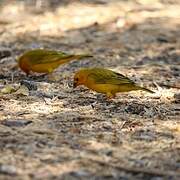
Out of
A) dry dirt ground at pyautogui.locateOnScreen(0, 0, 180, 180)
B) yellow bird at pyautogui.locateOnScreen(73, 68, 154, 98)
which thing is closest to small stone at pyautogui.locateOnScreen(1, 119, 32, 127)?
dry dirt ground at pyautogui.locateOnScreen(0, 0, 180, 180)

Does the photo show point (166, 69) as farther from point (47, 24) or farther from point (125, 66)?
point (47, 24)

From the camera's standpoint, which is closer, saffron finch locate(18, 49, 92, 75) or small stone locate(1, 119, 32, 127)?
small stone locate(1, 119, 32, 127)

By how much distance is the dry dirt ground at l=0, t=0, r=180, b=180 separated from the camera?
2.91 m

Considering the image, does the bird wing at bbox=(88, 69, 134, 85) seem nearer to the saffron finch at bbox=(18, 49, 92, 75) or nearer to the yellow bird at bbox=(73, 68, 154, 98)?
the yellow bird at bbox=(73, 68, 154, 98)

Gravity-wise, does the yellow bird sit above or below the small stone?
above

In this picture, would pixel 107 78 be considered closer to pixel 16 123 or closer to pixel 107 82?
pixel 107 82

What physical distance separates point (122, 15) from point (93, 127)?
4.39 m

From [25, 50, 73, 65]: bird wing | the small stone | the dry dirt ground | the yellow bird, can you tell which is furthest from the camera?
[25, 50, 73, 65]: bird wing

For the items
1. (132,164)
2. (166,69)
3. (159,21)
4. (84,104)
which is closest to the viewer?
(132,164)

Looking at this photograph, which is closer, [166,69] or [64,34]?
[166,69]

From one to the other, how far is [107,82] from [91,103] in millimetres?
198

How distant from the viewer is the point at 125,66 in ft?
18.1

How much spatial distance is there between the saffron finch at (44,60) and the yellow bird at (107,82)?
699mm

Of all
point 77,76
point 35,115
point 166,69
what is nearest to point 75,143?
point 35,115
